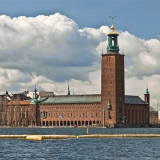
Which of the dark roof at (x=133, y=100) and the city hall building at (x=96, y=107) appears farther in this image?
the dark roof at (x=133, y=100)

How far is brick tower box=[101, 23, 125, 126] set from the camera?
161 meters

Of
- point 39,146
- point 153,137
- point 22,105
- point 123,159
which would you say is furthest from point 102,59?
point 123,159

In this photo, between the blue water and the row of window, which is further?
the row of window

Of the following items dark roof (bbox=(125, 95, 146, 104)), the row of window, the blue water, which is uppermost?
dark roof (bbox=(125, 95, 146, 104))

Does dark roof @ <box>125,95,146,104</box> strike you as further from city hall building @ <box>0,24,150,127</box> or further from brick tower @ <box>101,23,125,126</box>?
brick tower @ <box>101,23,125,126</box>

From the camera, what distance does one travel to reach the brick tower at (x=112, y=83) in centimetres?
16125

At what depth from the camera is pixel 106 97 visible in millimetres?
164500

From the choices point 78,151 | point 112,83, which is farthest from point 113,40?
point 78,151

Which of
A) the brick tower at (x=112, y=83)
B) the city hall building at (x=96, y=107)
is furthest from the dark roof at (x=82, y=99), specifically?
the brick tower at (x=112, y=83)

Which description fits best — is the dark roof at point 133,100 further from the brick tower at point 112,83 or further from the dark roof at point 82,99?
the brick tower at point 112,83

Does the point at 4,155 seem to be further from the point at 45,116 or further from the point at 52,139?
the point at 45,116

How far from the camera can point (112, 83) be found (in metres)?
162

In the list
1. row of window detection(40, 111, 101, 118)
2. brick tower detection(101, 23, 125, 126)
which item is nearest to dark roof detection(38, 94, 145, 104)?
row of window detection(40, 111, 101, 118)

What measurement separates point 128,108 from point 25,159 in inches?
4830
